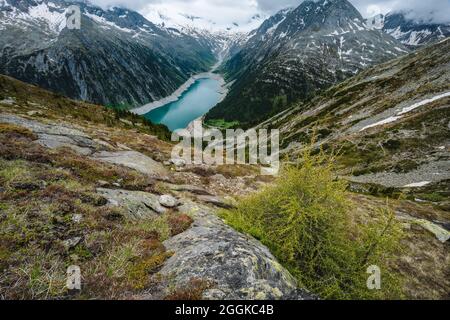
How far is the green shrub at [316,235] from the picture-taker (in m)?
11.5

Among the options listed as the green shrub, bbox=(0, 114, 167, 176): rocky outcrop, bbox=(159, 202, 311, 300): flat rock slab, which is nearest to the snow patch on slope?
bbox=(0, 114, 167, 176): rocky outcrop

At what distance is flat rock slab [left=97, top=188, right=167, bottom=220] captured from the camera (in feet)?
42.3

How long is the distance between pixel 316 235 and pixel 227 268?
522 centimetres

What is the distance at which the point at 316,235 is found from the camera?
12.1m

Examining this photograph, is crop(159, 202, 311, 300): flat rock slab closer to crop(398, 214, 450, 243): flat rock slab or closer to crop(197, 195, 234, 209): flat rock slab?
crop(197, 195, 234, 209): flat rock slab

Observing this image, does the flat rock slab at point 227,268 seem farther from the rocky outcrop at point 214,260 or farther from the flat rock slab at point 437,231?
the flat rock slab at point 437,231

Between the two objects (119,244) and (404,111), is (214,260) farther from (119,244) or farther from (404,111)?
(404,111)

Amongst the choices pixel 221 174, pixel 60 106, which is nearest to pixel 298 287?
pixel 221 174

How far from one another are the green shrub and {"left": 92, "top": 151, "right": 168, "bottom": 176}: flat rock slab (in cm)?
1202

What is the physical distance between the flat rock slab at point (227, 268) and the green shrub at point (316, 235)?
5.30ft

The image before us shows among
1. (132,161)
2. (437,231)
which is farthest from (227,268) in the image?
(437,231)
